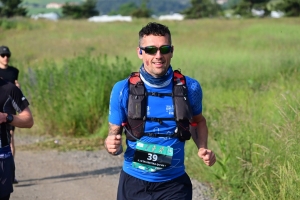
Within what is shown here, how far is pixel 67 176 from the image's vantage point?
8867 millimetres

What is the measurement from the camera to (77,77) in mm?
12422

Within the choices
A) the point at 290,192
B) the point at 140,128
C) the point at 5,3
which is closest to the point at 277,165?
the point at 290,192

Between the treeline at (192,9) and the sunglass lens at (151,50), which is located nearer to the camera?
the sunglass lens at (151,50)

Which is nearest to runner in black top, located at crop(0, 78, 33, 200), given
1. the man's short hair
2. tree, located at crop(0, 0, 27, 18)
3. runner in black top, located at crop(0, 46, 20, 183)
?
the man's short hair

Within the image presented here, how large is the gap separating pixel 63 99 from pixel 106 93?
0.85 metres

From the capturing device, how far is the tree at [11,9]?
274 feet

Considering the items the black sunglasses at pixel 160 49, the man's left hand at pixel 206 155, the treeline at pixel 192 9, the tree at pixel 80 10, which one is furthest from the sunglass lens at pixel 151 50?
the tree at pixel 80 10

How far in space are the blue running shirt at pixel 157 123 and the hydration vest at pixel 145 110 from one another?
0.08 ft

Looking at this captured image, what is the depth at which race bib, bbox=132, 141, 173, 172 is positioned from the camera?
13.1 ft

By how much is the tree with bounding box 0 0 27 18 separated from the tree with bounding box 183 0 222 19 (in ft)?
93.6

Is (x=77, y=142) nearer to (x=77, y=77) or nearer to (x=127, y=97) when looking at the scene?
(x=77, y=77)

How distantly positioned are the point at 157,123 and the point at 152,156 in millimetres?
212

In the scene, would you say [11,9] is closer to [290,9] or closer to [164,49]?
[290,9]

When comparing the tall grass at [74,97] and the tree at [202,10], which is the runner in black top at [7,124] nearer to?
the tall grass at [74,97]
